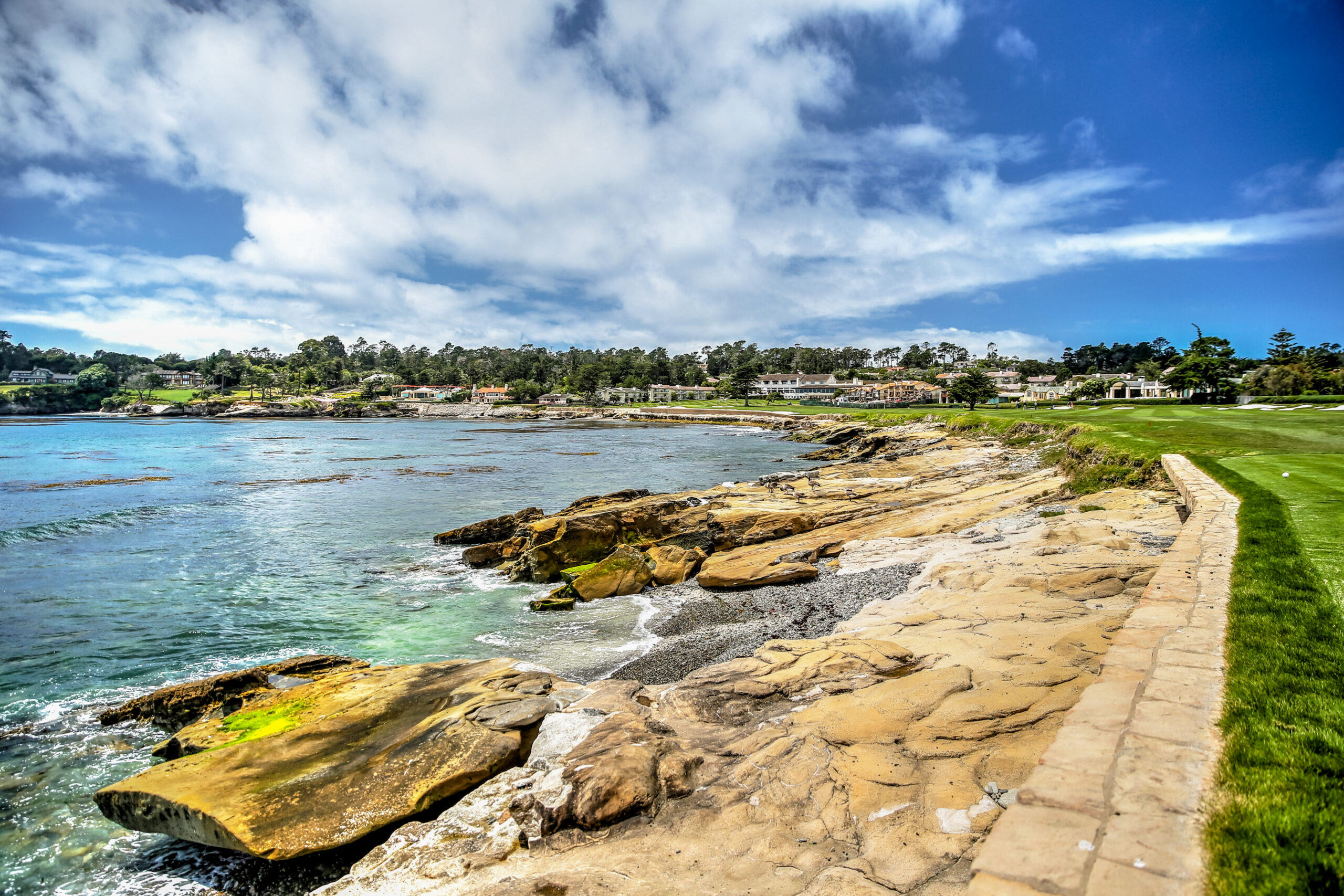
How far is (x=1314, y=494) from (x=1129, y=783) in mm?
11890

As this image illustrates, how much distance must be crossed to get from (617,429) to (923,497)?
7562cm

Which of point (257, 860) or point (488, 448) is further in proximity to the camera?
point (488, 448)

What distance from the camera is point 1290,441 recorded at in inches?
793

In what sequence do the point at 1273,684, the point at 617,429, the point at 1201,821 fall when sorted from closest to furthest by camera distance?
the point at 1201,821, the point at 1273,684, the point at 617,429

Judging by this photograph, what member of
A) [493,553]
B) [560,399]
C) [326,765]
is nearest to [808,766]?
[326,765]

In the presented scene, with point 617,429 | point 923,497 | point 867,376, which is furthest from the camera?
point 867,376

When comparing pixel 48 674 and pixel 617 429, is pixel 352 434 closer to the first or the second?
pixel 617 429

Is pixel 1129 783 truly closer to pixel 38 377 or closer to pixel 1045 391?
pixel 1045 391

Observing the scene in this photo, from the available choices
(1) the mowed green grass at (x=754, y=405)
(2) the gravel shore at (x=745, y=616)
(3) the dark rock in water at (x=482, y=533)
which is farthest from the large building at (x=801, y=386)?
(2) the gravel shore at (x=745, y=616)

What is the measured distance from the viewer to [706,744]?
5.93 meters

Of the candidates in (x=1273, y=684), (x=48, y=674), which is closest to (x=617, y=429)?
(x=48, y=674)

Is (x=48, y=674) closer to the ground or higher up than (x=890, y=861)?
closer to the ground

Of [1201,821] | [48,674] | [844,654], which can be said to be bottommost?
[48,674]

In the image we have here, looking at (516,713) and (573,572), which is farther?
(573,572)
